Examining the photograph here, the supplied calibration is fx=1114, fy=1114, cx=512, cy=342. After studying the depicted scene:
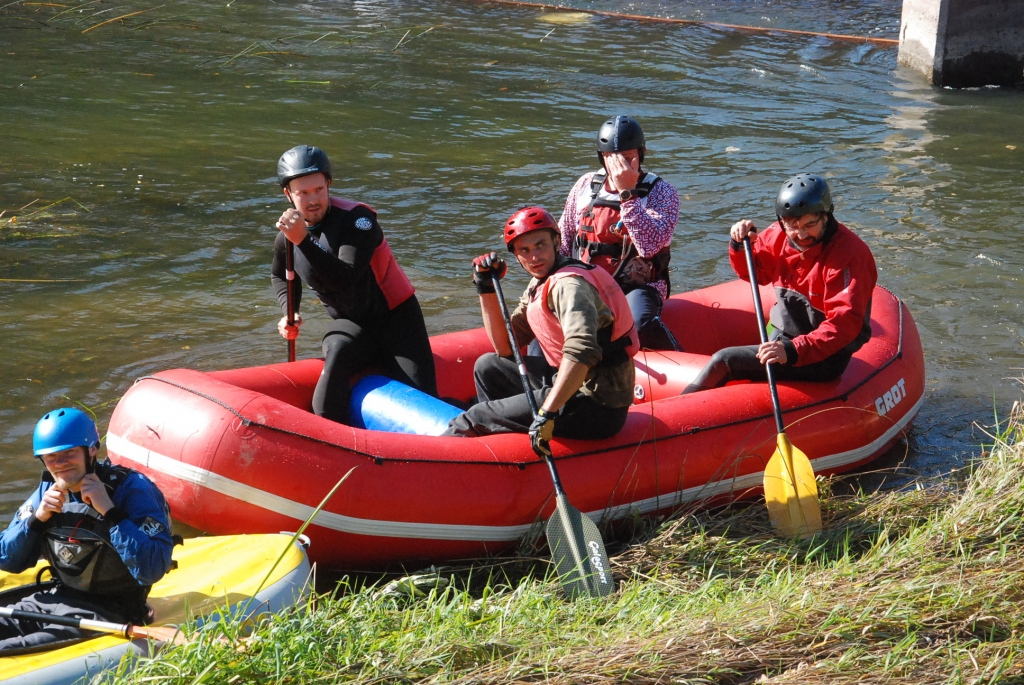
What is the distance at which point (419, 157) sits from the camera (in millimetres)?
10664

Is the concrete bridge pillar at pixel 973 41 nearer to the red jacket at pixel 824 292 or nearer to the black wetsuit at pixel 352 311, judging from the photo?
the red jacket at pixel 824 292

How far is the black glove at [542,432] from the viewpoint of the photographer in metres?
4.33

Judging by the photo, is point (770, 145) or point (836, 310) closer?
point (836, 310)

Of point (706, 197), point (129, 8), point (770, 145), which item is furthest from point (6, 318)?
point (129, 8)

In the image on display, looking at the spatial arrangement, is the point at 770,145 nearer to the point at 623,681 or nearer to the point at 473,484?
the point at 473,484

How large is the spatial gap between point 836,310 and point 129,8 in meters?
14.2

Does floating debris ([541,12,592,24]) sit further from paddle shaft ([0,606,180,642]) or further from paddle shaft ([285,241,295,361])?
paddle shaft ([0,606,180,642])

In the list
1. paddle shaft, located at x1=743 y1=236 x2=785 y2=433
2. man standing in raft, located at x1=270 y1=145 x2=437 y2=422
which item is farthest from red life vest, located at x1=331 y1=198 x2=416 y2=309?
paddle shaft, located at x1=743 y1=236 x2=785 y2=433

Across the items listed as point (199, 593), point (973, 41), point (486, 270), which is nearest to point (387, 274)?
point (486, 270)

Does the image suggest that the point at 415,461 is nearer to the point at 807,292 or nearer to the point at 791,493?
the point at 791,493

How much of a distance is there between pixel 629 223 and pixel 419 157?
17.6 ft

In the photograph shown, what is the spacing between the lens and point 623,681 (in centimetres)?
305

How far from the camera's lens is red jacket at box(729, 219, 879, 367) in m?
4.92

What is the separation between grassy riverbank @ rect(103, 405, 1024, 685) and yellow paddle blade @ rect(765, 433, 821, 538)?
7.1 inches
